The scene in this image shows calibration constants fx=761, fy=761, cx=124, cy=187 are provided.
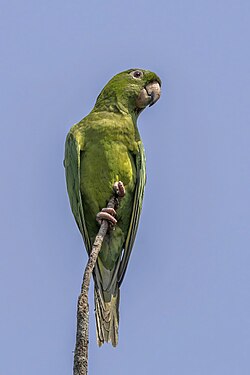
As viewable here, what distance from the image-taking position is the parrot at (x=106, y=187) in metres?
7.31

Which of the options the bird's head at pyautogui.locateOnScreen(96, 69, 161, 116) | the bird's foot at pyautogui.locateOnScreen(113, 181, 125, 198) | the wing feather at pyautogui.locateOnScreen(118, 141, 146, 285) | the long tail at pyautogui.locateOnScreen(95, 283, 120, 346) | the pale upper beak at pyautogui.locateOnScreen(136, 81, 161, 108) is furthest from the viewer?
the pale upper beak at pyautogui.locateOnScreen(136, 81, 161, 108)

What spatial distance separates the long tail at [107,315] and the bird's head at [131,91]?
2179mm

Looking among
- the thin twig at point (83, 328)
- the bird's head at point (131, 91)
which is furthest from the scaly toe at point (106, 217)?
the bird's head at point (131, 91)

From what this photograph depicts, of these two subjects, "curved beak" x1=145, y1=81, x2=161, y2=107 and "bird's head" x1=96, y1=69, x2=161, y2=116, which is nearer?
"bird's head" x1=96, y1=69, x2=161, y2=116

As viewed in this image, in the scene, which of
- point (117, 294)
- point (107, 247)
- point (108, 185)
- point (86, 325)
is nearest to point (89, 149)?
point (108, 185)

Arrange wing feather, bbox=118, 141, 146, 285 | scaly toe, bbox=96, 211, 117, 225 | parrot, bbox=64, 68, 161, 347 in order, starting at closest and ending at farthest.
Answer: scaly toe, bbox=96, 211, 117, 225
parrot, bbox=64, 68, 161, 347
wing feather, bbox=118, 141, 146, 285

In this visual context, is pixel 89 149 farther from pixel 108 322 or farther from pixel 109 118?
pixel 108 322

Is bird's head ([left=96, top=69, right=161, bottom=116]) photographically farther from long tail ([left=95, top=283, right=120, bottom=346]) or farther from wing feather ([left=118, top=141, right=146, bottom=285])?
long tail ([left=95, top=283, right=120, bottom=346])

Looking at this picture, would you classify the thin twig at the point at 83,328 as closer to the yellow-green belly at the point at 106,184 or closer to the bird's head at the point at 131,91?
the yellow-green belly at the point at 106,184

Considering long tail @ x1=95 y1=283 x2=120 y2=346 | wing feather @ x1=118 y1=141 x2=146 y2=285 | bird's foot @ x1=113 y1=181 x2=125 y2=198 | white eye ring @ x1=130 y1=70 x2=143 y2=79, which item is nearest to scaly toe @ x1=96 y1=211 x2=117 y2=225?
bird's foot @ x1=113 y1=181 x2=125 y2=198

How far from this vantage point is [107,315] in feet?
22.7

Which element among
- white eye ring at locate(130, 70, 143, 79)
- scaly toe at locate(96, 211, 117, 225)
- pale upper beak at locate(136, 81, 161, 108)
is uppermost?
white eye ring at locate(130, 70, 143, 79)

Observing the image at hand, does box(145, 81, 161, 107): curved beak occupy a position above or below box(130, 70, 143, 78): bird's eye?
below

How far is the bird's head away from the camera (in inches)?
332
